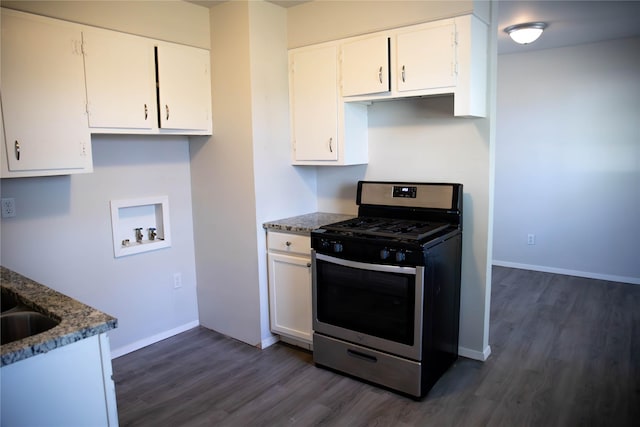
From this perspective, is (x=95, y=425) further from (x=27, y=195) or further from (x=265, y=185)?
(x=265, y=185)

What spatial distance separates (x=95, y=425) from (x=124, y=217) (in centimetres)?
194

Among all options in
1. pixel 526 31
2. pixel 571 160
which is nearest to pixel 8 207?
pixel 526 31

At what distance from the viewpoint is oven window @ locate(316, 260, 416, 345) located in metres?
2.52

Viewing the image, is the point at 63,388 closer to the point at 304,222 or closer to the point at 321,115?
the point at 304,222

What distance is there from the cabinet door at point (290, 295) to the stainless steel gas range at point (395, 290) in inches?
7.9

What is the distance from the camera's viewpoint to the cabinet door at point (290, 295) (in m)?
3.11

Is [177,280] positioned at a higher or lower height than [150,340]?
higher

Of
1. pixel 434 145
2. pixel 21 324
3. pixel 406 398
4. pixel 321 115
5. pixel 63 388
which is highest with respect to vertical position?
pixel 321 115

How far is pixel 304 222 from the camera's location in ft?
10.6

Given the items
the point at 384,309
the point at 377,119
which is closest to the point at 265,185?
the point at 377,119

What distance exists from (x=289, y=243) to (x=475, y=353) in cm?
145

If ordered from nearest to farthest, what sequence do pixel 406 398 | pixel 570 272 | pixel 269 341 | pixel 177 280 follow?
pixel 406 398, pixel 269 341, pixel 177 280, pixel 570 272

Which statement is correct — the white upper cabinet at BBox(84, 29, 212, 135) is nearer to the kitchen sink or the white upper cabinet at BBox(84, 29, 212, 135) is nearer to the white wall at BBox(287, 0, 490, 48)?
the white wall at BBox(287, 0, 490, 48)

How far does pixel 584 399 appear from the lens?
2.55 m
